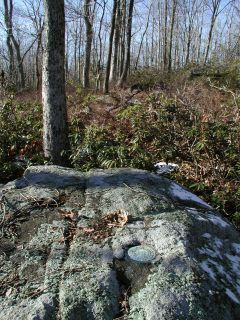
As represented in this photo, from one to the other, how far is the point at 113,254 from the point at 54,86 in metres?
3.36

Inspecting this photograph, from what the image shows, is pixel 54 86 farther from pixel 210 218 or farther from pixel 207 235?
pixel 207 235

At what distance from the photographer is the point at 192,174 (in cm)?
486

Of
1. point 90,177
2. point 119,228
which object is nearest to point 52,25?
point 90,177

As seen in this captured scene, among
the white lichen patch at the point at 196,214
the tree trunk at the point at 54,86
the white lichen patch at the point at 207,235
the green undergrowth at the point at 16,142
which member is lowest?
the green undergrowth at the point at 16,142

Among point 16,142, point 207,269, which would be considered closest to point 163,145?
point 16,142

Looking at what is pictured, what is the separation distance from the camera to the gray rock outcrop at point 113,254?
1938 millimetres

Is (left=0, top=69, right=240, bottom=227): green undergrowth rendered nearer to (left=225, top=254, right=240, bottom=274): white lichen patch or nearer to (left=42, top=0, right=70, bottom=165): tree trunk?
(left=42, top=0, right=70, bottom=165): tree trunk

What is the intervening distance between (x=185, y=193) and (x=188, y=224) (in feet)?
2.59

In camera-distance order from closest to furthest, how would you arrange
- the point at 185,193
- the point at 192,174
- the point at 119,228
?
the point at 119,228, the point at 185,193, the point at 192,174

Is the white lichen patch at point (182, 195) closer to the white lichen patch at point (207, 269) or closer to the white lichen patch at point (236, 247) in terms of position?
the white lichen patch at point (236, 247)

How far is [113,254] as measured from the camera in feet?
7.55

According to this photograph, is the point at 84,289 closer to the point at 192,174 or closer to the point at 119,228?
the point at 119,228

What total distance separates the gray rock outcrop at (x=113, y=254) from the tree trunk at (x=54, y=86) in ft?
6.78

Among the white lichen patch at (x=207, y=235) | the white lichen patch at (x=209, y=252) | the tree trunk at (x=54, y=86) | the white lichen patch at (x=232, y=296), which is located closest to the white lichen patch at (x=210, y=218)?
the white lichen patch at (x=207, y=235)
